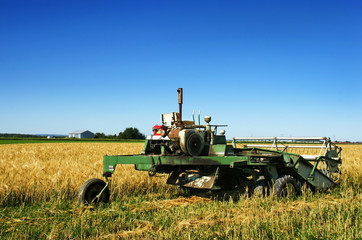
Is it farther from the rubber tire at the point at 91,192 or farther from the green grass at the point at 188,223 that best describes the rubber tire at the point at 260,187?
the rubber tire at the point at 91,192

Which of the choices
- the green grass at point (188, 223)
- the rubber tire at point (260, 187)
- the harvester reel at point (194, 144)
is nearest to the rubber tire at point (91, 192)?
the green grass at point (188, 223)

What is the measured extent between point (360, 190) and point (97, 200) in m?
6.49

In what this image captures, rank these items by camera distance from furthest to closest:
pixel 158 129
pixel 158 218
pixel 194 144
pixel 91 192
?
pixel 158 129
pixel 194 144
pixel 91 192
pixel 158 218

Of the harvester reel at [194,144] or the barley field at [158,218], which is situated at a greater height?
the harvester reel at [194,144]

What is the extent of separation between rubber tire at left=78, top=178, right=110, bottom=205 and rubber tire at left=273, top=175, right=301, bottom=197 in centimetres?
356

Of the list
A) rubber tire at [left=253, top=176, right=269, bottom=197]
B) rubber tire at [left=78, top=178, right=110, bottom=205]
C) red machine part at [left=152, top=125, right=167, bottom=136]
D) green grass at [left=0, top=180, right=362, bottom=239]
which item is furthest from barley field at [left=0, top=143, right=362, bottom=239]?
red machine part at [left=152, top=125, right=167, bottom=136]

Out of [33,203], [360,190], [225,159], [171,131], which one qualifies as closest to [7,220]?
[33,203]

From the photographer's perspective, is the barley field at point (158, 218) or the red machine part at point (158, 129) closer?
the barley field at point (158, 218)

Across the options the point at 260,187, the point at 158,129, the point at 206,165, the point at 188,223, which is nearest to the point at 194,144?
the point at 206,165

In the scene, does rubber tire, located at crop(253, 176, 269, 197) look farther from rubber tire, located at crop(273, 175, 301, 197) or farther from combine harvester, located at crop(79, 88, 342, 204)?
rubber tire, located at crop(273, 175, 301, 197)

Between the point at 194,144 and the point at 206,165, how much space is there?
0.72 m

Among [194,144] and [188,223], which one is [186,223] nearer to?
[188,223]

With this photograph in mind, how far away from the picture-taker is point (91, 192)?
6090mm

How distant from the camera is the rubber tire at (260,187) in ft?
20.7
